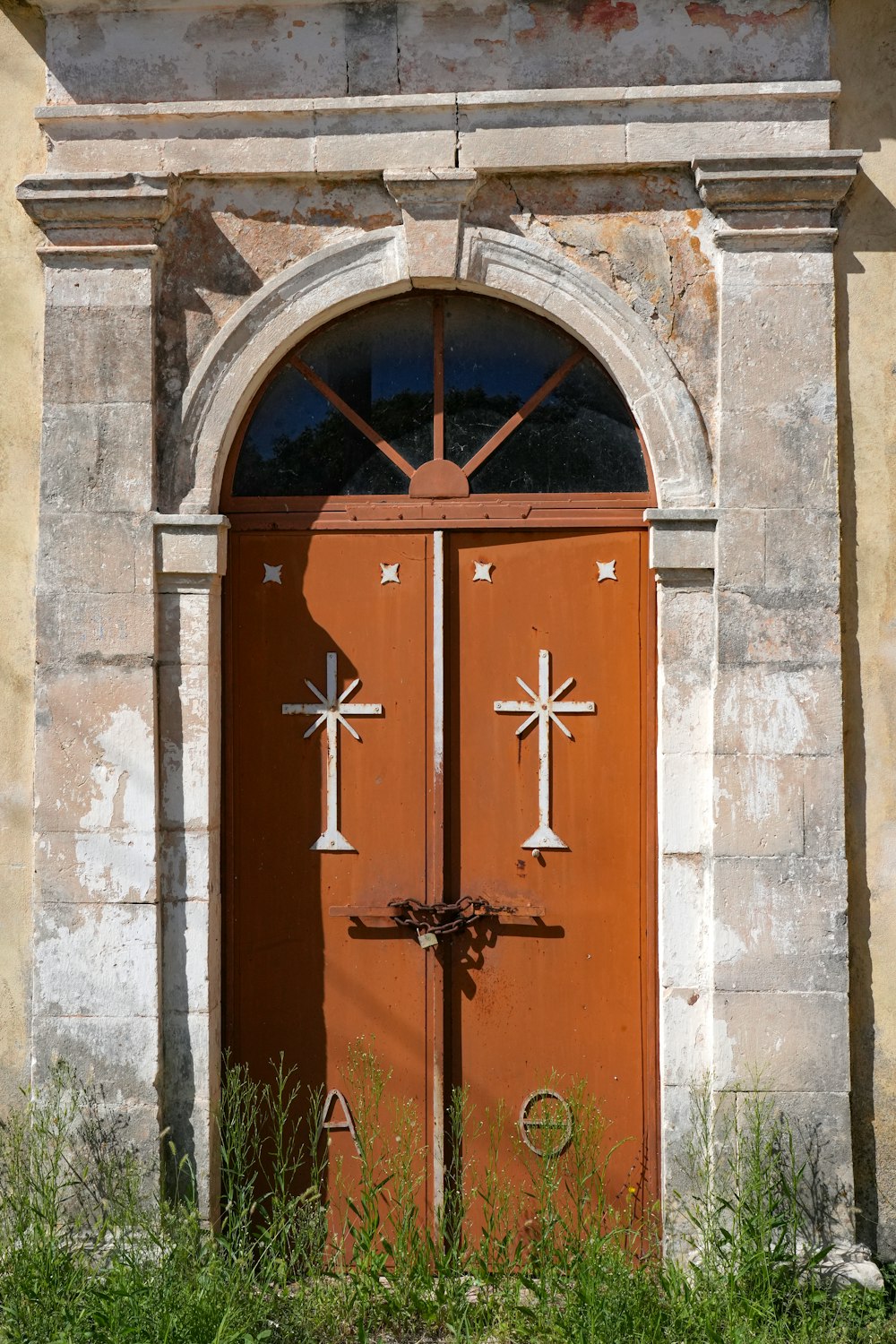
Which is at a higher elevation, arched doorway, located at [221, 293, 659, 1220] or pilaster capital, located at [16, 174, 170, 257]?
pilaster capital, located at [16, 174, 170, 257]

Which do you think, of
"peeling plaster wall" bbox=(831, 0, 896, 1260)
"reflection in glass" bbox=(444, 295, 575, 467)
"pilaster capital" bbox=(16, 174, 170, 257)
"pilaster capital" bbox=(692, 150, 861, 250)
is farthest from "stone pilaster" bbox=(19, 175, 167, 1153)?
"peeling plaster wall" bbox=(831, 0, 896, 1260)

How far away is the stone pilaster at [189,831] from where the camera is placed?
14.0 ft

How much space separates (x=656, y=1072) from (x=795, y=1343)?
0.95 metres

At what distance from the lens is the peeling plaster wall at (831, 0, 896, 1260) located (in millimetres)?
4207

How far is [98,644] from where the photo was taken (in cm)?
431

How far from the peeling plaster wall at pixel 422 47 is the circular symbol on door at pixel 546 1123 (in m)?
3.59

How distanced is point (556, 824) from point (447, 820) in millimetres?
392

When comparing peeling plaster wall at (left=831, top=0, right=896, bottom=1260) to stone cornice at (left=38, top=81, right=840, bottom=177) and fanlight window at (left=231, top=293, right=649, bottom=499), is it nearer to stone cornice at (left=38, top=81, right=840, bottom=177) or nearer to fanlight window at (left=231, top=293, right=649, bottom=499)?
stone cornice at (left=38, top=81, right=840, bottom=177)

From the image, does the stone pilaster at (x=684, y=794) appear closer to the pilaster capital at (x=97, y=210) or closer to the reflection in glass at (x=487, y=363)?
the reflection in glass at (x=487, y=363)

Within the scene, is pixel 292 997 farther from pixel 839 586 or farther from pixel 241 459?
pixel 839 586

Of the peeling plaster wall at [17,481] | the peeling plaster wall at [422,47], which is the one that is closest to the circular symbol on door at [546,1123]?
the peeling plaster wall at [17,481]

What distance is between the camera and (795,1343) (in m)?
3.64

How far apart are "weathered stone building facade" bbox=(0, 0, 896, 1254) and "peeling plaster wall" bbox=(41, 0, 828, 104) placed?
0.04 ft

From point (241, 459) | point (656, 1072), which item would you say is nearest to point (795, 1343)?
point (656, 1072)
